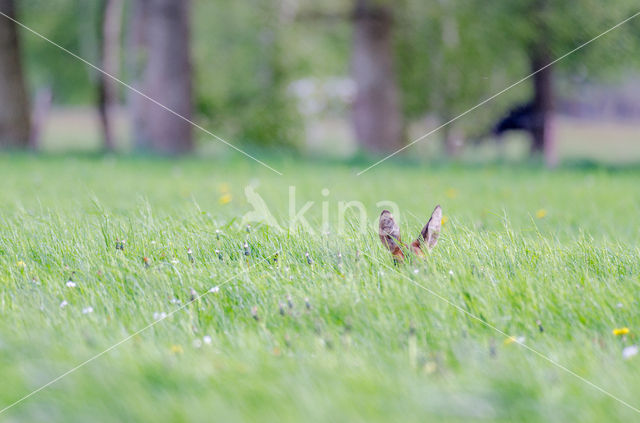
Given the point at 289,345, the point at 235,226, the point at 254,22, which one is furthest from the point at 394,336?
the point at 254,22

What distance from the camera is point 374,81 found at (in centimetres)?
1149

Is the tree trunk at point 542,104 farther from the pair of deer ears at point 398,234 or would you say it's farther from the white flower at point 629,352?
the white flower at point 629,352

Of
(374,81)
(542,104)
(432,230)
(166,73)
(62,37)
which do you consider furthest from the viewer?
(62,37)

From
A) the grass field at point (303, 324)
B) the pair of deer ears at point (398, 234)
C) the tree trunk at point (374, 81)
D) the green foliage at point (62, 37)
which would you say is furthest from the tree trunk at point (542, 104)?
the green foliage at point (62, 37)

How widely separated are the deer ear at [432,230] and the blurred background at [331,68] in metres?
7.32

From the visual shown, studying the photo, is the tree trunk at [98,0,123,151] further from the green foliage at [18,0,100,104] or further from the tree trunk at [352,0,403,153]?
the tree trunk at [352,0,403,153]

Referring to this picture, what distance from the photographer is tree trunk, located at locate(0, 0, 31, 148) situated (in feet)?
35.4

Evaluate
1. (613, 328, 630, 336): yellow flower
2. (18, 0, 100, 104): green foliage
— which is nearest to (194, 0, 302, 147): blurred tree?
(18, 0, 100, 104): green foliage

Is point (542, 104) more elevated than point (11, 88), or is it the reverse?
point (11, 88)

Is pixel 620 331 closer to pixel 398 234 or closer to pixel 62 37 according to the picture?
pixel 398 234

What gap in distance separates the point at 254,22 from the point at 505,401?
12.4 metres

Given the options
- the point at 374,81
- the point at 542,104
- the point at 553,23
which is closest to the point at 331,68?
the point at 542,104

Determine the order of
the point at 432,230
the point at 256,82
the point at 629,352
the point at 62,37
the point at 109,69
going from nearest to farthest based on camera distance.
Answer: the point at 629,352
the point at 432,230
the point at 256,82
the point at 109,69
the point at 62,37

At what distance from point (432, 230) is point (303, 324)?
0.88 meters
